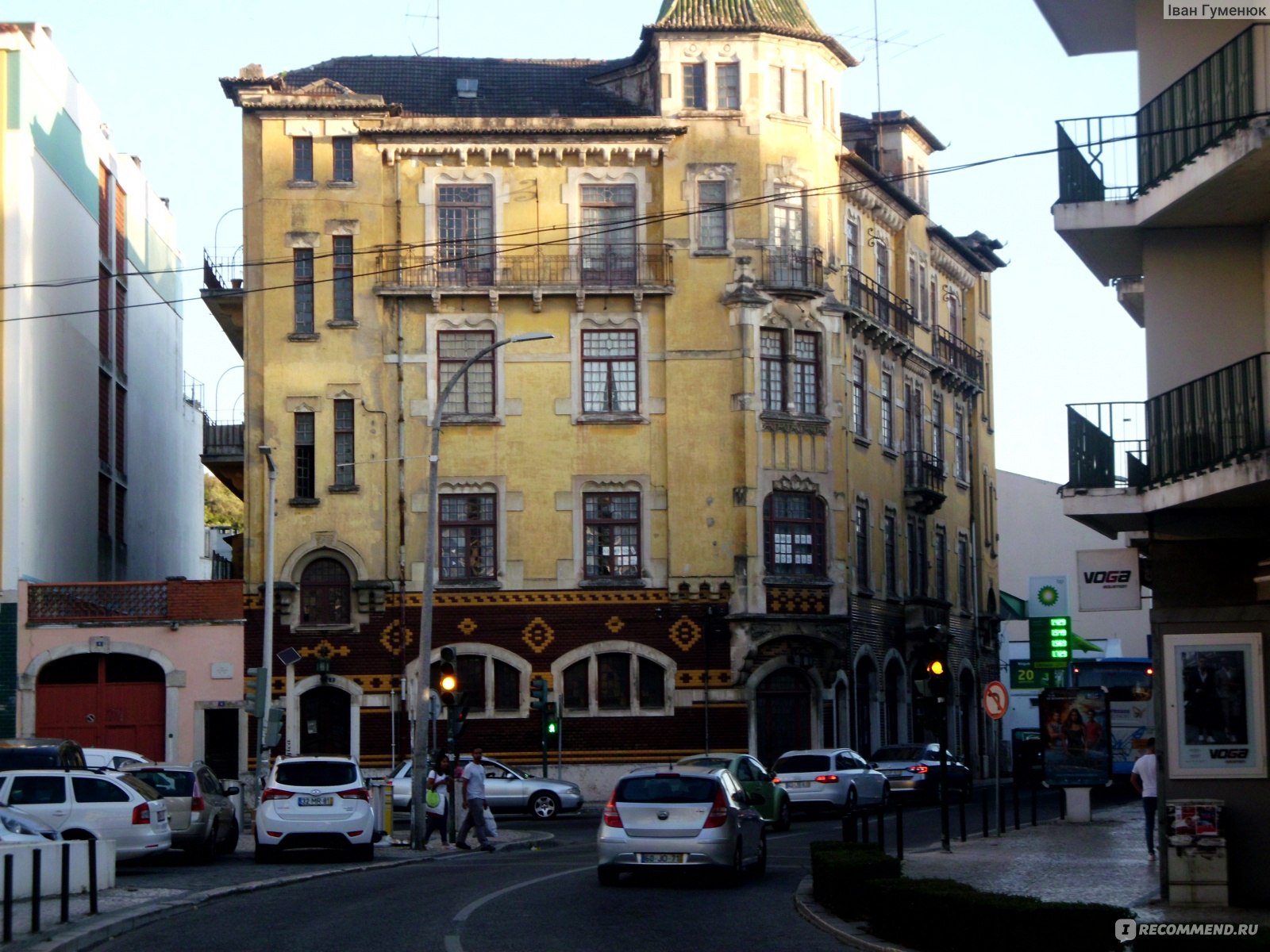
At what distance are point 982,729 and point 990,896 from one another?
50550mm

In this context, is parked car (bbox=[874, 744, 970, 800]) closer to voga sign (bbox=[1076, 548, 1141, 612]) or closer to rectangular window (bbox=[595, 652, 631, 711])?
rectangular window (bbox=[595, 652, 631, 711])

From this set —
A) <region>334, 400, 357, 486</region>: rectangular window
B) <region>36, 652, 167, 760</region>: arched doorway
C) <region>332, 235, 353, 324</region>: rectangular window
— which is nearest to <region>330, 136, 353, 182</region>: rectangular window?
<region>332, 235, 353, 324</region>: rectangular window

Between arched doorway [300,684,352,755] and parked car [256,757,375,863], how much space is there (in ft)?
64.6

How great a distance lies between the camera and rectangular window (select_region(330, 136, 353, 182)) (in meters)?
49.8

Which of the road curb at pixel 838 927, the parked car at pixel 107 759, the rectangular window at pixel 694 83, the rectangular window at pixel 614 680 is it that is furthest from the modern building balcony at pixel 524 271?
the road curb at pixel 838 927

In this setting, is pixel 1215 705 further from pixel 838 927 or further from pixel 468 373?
pixel 468 373

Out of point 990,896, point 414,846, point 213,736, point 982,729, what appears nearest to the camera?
point 990,896

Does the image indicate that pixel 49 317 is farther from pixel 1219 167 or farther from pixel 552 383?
pixel 1219 167

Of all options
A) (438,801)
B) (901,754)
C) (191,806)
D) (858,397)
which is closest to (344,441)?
(858,397)

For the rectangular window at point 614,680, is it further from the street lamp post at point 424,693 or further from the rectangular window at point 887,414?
the street lamp post at point 424,693

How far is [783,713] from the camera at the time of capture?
49.2 meters

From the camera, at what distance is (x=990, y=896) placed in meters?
15.0

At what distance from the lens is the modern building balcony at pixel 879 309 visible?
5312 cm

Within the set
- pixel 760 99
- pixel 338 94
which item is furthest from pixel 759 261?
pixel 338 94
